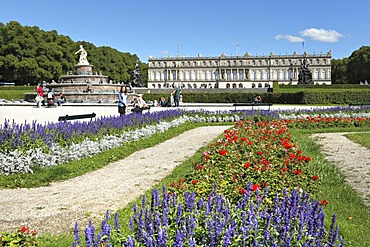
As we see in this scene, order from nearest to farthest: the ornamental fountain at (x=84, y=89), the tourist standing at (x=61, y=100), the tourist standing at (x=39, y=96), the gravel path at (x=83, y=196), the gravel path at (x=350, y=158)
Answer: the gravel path at (x=83, y=196) → the gravel path at (x=350, y=158) → the tourist standing at (x=39, y=96) → the tourist standing at (x=61, y=100) → the ornamental fountain at (x=84, y=89)

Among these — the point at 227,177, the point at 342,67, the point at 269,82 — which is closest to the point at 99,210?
the point at 227,177

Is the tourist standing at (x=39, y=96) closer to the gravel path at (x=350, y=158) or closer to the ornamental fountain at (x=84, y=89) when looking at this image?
the ornamental fountain at (x=84, y=89)

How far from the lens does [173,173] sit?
23.0 feet

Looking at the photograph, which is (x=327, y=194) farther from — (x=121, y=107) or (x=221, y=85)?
(x=221, y=85)

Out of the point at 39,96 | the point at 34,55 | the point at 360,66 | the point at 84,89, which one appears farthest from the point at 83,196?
the point at 360,66

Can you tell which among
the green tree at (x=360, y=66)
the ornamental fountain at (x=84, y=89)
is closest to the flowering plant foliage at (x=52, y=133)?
the ornamental fountain at (x=84, y=89)

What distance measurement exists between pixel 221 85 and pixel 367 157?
335 ft

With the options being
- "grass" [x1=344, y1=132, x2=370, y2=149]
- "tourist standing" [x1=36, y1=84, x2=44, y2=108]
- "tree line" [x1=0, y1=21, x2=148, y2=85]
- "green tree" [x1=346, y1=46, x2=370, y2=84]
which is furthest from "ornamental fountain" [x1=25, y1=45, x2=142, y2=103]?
"green tree" [x1=346, y1=46, x2=370, y2=84]

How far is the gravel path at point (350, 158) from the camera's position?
20.9 feet

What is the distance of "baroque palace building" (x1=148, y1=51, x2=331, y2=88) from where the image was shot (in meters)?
105

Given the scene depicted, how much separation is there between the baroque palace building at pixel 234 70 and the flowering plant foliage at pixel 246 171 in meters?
96.6

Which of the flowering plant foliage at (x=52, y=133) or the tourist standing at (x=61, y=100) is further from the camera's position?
the tourist standing at (x=61, y=100)

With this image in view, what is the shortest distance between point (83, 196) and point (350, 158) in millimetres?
5742

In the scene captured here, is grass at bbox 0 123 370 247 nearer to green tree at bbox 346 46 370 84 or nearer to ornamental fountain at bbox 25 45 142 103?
ornamental fountain at bbox 25 45 142 103
